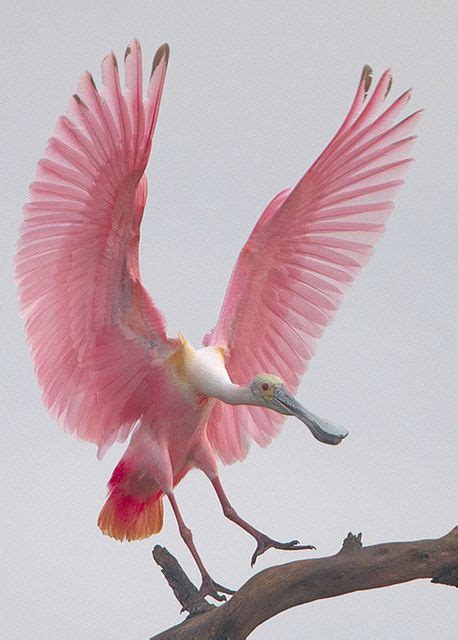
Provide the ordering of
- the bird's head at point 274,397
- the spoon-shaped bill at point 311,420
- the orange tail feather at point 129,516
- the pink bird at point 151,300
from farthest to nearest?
the orange tail feather at point 129,516 < the bird's head at point 274,397 < the pink bird at point 151,300 < the spoon-shaped bill at point 311,420

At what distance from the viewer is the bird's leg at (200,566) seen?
12.4 metres

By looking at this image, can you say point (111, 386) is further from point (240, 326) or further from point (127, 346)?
point (240, 326)

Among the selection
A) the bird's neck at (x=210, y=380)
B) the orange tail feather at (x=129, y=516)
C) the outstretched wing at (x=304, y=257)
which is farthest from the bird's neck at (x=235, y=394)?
the orange tail feather at (x=129, y=516)

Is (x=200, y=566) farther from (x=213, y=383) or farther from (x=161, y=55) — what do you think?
(x=161, y=55)

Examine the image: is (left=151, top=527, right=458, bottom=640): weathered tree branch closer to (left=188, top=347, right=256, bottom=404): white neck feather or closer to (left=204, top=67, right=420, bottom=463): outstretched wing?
(left=188, top=347, right=256, bottom=404): white neck feather

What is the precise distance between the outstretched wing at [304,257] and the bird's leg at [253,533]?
689 millimetres

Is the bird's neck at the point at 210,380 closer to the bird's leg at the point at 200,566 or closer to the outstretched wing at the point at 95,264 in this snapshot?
the outstretched wing at the point at 95,264

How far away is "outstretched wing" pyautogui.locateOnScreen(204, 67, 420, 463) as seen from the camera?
529 inches

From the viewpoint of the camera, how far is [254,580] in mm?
11414

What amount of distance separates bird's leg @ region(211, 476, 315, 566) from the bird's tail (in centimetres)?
→ 48

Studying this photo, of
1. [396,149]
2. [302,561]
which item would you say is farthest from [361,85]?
[302,561]

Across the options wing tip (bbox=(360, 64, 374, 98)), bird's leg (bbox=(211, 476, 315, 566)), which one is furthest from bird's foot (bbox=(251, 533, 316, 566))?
wing tip (bbox=(360, 64, 374, 98))

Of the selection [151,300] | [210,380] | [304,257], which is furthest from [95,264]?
[304,257]

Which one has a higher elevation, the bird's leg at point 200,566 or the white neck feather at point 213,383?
the white neck feather at point 213,383
